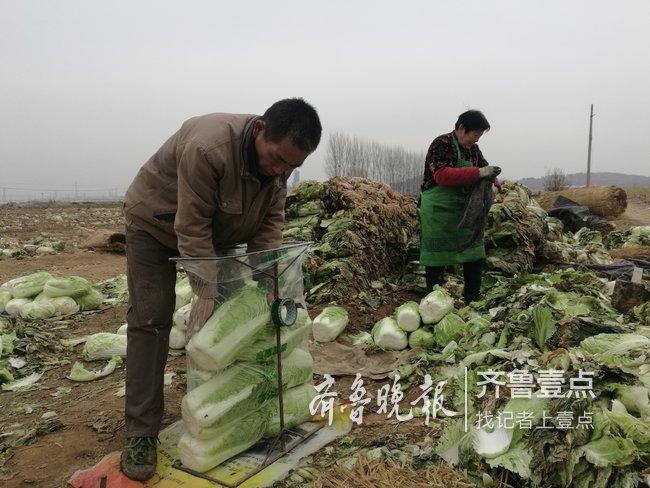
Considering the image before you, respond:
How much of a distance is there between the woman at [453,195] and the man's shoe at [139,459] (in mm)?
3519

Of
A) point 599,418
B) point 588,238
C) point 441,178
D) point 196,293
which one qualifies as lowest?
point 588,238

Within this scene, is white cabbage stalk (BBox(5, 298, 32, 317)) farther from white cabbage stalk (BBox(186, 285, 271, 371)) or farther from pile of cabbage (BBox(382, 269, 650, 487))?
white cabbage stalk (BBox(186, 285, 271, 371))

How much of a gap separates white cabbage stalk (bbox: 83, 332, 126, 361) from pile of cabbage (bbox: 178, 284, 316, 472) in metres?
2.40

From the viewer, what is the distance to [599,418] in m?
2.65

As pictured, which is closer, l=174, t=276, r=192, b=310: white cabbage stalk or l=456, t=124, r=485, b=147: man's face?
l=456, t=124, r=485, b=147: man's face

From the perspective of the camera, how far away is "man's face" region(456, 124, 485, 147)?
5152 millimetres

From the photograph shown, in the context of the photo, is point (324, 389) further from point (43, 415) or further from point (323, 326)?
point (43, 415)

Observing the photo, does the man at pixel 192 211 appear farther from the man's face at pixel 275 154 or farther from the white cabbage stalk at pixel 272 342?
the white cabbage stalk at pixel 272 342

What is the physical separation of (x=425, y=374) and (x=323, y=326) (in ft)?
4.39

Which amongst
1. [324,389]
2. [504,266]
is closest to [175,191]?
[324,389]

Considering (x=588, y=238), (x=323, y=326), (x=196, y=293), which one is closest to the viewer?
(x=196, y=293)

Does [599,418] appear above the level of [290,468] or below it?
above

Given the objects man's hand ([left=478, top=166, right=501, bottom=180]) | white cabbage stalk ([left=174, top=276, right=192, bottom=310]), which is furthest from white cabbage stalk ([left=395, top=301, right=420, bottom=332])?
white cabbage stalk ([left=174, top=276, right=192, bottom=310])

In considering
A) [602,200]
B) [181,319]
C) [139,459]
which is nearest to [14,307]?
[181,319]
